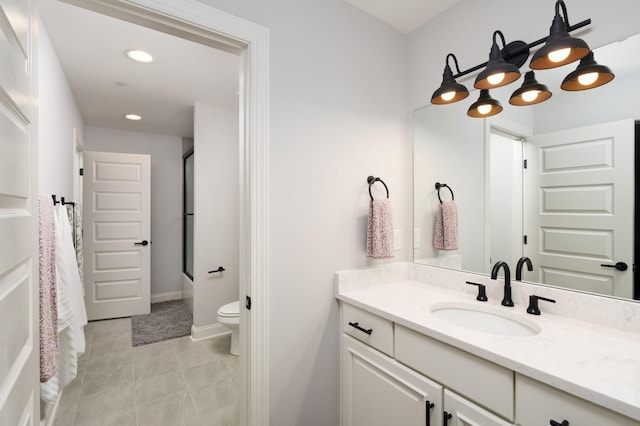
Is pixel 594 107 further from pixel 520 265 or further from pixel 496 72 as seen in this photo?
pixel 520 265

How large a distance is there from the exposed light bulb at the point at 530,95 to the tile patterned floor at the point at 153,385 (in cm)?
244

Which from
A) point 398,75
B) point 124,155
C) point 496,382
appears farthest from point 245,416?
point 124,155

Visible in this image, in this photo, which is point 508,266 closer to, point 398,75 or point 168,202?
point 398,75

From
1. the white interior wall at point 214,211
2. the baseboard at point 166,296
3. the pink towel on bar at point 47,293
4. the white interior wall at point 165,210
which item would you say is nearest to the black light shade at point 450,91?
the pink towel on bar at point 47,293

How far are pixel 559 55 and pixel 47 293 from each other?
2.38m

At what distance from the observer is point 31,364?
2.48 ft

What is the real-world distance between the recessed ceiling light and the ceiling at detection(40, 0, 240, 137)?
4cm

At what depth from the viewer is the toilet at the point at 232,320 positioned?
8.89ft

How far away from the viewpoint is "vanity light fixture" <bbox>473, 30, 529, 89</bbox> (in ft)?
4.07

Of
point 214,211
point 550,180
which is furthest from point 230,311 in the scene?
point 550,180

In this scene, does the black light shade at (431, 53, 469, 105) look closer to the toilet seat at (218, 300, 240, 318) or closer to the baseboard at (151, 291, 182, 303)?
the toilet seat at (218, 300, 240, 318)

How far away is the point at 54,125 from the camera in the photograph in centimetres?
209

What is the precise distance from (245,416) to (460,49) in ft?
7.11

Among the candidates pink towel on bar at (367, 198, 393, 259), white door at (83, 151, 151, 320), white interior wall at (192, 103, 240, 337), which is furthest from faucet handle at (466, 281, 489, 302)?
white door at (83, 151, 151, 320)
